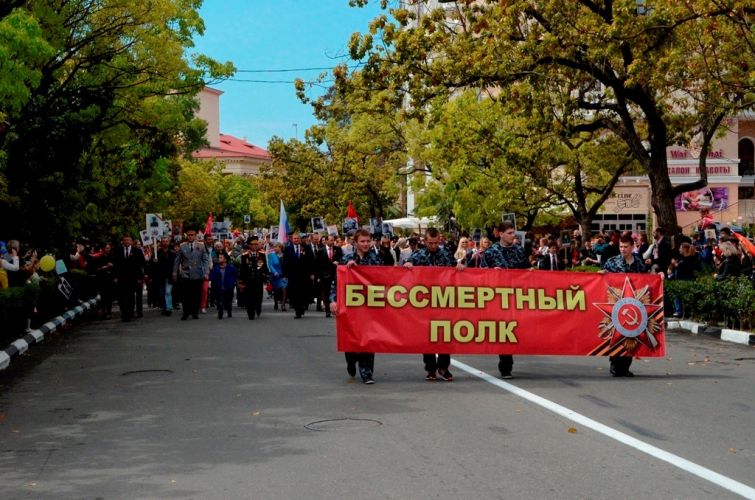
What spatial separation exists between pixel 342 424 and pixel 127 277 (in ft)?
49.0

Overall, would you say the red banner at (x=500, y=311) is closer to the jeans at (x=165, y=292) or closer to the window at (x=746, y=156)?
the jeans at (x=165, y=292)

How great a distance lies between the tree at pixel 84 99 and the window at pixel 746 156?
1280 inches

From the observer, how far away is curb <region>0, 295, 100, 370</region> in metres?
15.0

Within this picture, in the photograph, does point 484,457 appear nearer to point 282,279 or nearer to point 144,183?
point 282,279

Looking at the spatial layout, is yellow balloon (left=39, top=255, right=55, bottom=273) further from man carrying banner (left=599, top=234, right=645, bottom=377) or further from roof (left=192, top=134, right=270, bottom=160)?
roof (left=192, top=134, right=270, bottom=160)

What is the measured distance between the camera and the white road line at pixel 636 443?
22.1ft

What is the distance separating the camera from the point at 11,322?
57.1ft

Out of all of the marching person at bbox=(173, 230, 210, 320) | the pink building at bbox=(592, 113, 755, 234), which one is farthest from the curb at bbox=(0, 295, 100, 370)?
the pink building at bbox=(592, 113, 755, 234)

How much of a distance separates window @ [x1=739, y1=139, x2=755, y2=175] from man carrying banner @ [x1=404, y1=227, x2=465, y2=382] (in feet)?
143

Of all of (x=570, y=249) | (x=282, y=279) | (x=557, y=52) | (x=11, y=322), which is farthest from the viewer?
(x=570, y=249)

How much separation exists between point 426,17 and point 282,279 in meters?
7.95

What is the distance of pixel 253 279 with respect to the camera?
78.3 feet

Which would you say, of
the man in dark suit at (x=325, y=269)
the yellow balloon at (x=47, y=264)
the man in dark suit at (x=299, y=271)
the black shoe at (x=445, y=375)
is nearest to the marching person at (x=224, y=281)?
the man in dark suit at (x=299, y=271)

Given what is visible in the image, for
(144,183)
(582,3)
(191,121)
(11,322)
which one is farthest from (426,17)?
(191,121)
